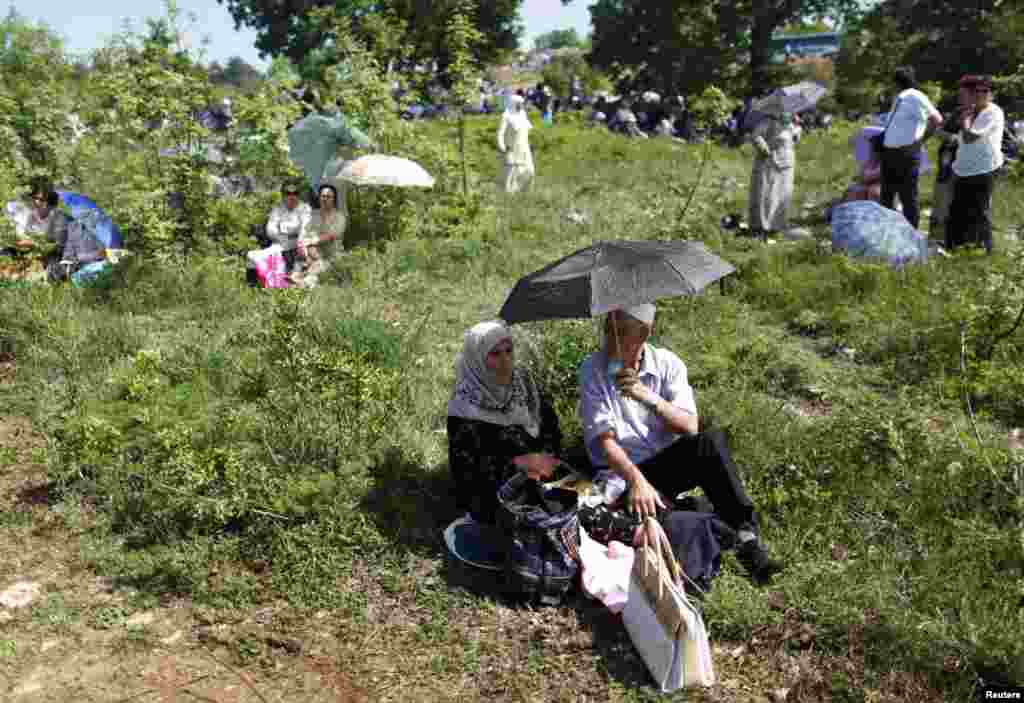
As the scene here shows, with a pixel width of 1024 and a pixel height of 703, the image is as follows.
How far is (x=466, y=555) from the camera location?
11.7 feet

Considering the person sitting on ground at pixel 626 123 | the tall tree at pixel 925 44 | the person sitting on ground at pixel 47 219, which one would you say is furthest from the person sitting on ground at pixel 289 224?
the tall tree at pixel 925 44

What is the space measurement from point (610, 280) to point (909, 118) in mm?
6083

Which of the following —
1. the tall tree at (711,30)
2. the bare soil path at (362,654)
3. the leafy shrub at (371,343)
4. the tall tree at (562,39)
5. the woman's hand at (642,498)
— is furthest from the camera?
the tall tree at (562,39)

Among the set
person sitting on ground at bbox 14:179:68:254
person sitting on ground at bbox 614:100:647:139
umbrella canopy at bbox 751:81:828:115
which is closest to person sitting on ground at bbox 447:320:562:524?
person sitting on ground at bbox 14:179:68:254

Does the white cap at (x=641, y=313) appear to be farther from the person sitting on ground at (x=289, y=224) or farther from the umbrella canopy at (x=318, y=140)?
the umbrella canopy at (x=318, y=140)

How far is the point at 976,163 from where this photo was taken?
693 centimetres

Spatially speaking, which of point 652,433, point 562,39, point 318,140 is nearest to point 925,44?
point 318,140

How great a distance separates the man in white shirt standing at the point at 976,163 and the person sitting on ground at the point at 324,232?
584cm

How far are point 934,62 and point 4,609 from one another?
1143 inches

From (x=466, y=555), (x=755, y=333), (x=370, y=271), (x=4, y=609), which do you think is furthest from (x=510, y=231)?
(x=4, y=609)

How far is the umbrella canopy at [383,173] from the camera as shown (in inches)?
319

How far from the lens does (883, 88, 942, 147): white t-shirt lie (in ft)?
25.4

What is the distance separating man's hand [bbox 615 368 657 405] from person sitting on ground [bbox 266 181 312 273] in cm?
548

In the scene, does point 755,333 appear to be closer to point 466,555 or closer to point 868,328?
point 868,328
